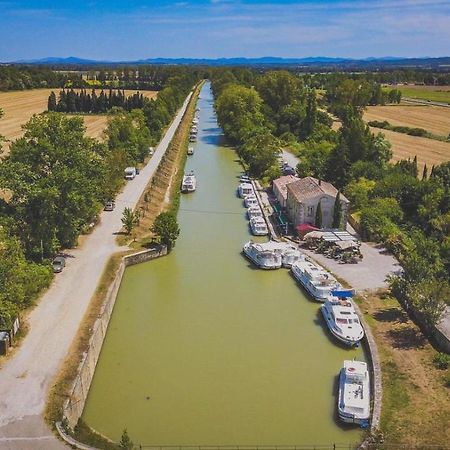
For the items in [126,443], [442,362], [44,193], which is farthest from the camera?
[44,193]

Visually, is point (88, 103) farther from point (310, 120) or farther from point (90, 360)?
point (90, 360)

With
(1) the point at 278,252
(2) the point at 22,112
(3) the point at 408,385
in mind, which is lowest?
(3) the point at 408,385

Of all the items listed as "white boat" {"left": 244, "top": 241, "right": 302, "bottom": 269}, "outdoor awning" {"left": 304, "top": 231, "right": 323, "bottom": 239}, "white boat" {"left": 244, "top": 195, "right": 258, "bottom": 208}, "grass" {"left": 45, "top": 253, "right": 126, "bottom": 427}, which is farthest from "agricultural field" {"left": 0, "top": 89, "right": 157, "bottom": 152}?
"outdoor awning" {"left": 304, "top": 231, "right": 323, "bottom": 239}

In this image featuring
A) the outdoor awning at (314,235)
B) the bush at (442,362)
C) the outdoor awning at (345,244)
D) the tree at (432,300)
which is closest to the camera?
the bush at (442,362)

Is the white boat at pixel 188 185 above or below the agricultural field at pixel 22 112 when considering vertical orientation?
below

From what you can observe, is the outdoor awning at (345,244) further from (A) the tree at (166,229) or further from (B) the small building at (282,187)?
(B) the small building at (282,187)

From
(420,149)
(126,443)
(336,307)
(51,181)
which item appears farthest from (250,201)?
(420,149)

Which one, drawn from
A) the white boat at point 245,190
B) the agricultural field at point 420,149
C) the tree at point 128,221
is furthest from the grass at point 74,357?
the agricultural field at point 420,149
